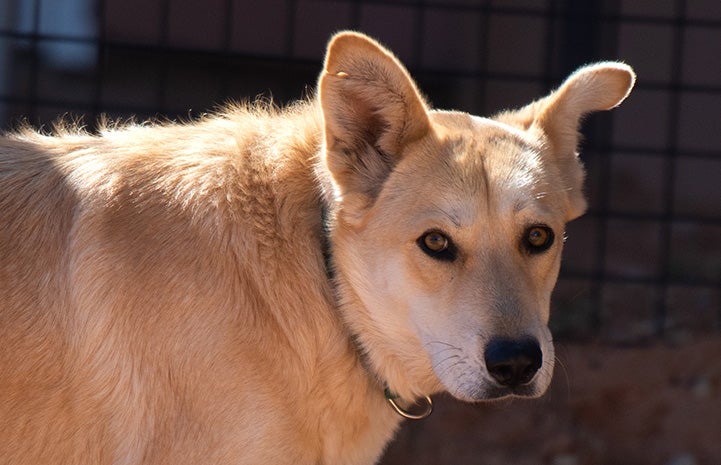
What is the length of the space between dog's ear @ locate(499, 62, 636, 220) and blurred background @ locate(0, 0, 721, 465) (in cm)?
131

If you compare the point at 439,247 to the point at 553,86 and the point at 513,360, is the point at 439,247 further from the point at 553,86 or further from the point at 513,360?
the point at 553,86

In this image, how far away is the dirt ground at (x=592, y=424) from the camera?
5.18 meters

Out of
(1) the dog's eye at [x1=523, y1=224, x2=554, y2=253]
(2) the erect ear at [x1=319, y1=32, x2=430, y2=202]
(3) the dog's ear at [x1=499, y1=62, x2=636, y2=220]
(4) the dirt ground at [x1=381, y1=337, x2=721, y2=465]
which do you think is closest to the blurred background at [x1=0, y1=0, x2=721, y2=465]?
(4) the dirt ground at [x1=381, y1=337, x2=721, y2=465]

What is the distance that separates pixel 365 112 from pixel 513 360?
87 cm

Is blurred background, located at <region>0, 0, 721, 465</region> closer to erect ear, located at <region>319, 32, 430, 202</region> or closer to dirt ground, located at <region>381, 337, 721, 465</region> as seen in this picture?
dirt ground, located at <region>381, 337, 721, 465</region>

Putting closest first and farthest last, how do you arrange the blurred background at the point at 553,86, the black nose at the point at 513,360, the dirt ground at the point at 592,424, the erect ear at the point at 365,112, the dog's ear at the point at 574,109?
the black nose at the point at 513,360 → the erect ear at the point at 365,112 → the dog's ear at the point at 574,109 → the dirt ground at the point at 592,424 → the blurred background at the point at 553,86

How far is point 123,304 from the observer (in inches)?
110

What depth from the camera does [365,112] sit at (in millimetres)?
2977

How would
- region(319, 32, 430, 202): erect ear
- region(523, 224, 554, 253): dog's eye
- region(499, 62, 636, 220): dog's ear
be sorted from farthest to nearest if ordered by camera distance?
region(499, 62, 636, 220): dog's ear
region(523, 224, 554, 253): dog's eye
region(319, 32, 430, 202): erect ear

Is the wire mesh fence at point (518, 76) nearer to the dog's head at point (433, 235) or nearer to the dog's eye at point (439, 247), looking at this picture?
the dog's head at point (433, 235)

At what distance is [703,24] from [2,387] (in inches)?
185

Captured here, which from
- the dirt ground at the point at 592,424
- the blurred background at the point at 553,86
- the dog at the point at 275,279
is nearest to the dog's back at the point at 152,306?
the dog at the point at 275,279

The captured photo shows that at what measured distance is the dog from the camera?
275 centimetres

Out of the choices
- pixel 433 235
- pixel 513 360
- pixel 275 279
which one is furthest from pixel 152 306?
pixel 513 360
